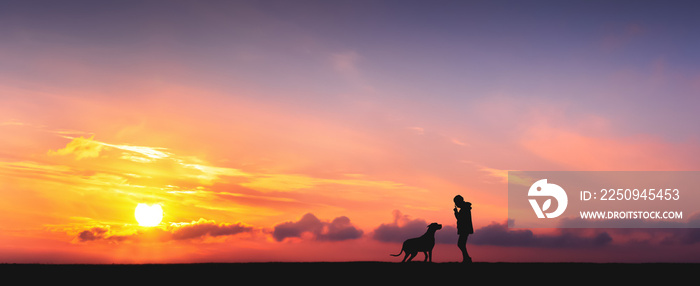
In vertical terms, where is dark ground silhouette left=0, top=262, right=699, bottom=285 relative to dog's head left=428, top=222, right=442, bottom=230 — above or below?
below

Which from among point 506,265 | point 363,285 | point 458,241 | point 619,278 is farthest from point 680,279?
point 363,285

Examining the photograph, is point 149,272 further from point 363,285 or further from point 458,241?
point 458,241

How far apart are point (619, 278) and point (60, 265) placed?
21.2m

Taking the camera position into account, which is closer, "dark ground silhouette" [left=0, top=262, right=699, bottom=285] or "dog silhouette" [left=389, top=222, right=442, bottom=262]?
"dark ground silhouette" [left=0, top=262, right=699, bottom=285]

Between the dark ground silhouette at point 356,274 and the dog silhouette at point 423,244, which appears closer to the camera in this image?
the dark ground silhouette at point 356,274

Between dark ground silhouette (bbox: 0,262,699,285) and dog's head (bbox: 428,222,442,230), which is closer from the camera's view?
dark ground silhouette (bbox: 0,262,699,285)

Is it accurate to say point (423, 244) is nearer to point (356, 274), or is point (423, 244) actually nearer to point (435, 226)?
point (435, 226)

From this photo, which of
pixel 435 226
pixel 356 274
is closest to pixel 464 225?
pixel 435 226

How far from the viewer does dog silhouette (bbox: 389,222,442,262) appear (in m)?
21.9

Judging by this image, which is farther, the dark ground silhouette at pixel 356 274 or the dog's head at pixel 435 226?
the dog's head at pixel 435 226

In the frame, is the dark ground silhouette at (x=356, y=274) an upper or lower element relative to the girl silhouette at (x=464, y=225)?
lower

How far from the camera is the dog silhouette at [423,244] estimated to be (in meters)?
21.9

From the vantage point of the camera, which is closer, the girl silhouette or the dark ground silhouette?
the dark ground silhouette

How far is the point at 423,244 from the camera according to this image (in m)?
21.9
